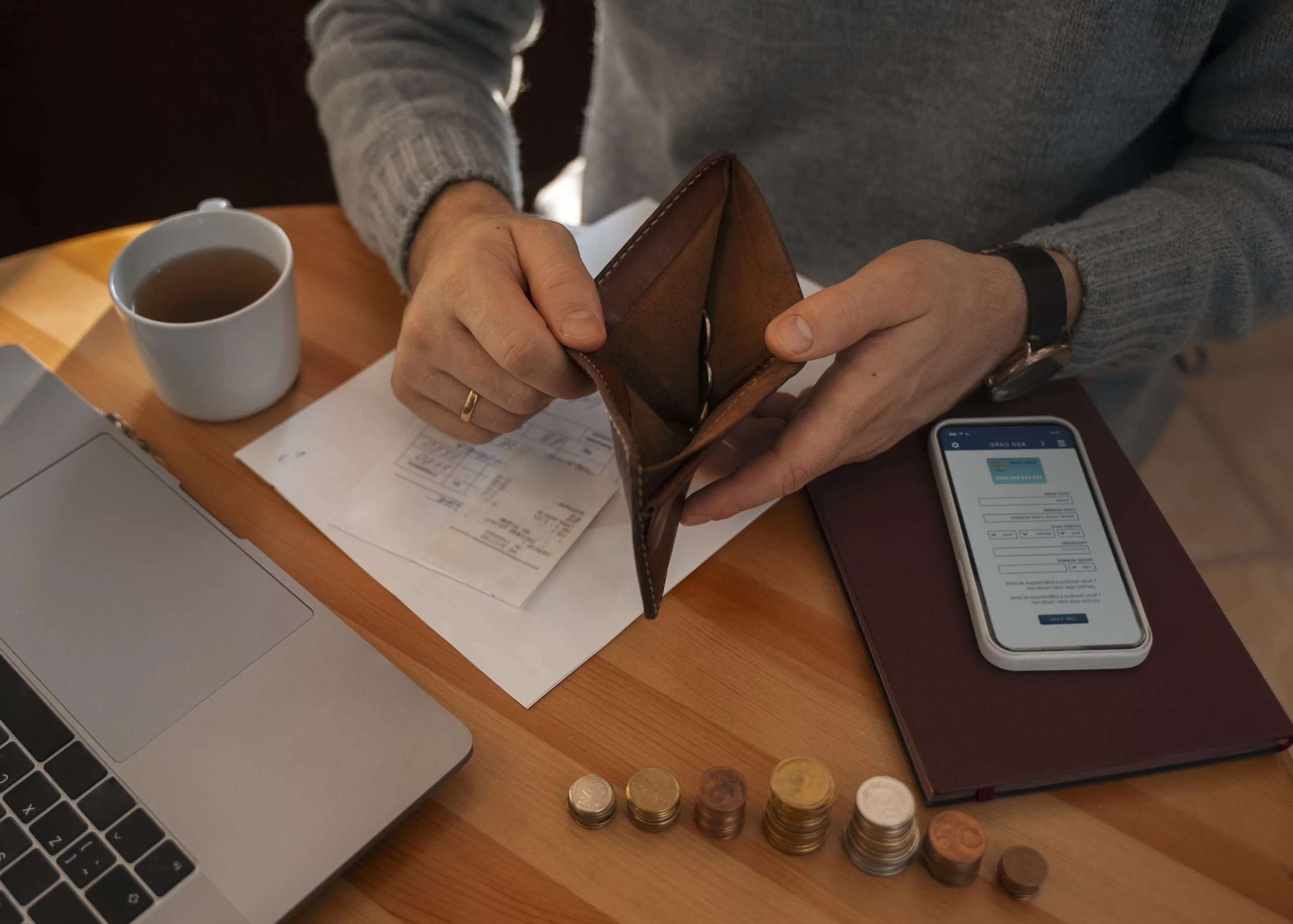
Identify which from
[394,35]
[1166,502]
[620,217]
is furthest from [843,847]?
[1166,502]

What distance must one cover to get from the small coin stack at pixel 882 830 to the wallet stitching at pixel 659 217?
1.03 feet

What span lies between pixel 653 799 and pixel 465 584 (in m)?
0.19

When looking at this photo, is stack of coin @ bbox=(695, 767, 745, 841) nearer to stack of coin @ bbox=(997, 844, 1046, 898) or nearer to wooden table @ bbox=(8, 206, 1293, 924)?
wooden table @ bbox=(8, 206, 1293, 924)

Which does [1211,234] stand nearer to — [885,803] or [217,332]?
[885,803]

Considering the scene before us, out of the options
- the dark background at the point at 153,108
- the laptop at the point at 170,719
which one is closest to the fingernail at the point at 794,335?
the laptop at the point at 170,719

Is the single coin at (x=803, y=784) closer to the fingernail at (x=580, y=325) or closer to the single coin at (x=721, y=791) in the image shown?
the single coin at (x=721, y=791)

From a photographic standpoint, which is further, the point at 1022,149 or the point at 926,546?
the point at 1022,149

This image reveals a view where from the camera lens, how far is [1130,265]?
653mm

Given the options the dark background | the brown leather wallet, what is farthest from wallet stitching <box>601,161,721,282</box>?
the dark background

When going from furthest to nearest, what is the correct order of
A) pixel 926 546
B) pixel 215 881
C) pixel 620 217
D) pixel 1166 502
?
pixel 1166 502 < pixel 620 217 < pixel 926 546 < pixel 215 881

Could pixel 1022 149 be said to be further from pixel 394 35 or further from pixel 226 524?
pixel 226 524

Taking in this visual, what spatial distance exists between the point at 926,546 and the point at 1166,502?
1119mm

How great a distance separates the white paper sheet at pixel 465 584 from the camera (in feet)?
1.82

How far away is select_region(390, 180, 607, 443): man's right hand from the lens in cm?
52
